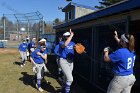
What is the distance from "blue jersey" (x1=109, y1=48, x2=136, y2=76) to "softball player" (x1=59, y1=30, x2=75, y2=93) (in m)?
2.84

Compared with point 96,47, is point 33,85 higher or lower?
lower

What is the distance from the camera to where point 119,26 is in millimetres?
8047

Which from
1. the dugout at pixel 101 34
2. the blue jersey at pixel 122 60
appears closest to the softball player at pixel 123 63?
the blue jersey at pixel 122 60

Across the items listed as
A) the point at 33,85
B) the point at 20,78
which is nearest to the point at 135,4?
the point at 33,85

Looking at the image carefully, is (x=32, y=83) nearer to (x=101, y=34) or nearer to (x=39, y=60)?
(x=39, y=60)

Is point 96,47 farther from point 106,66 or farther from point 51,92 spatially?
point 51,92

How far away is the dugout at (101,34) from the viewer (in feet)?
24.2

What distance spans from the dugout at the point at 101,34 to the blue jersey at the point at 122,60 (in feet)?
4.75

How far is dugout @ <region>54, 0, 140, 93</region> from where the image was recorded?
24.2ft

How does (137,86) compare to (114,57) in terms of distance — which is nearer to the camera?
(114,57)

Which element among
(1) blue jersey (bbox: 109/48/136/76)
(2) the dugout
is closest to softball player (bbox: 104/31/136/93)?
(1) blue jersey (bbox: 109/48/136/76)

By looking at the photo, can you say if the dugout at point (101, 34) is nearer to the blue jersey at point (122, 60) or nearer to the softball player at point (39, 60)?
the blue jersey at point (122, 60)

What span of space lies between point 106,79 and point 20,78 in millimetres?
4616

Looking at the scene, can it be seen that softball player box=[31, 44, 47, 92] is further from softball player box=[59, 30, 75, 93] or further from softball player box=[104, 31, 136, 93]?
softball player box=[104, 31, 136, 93]
